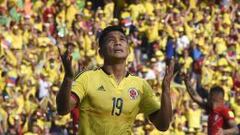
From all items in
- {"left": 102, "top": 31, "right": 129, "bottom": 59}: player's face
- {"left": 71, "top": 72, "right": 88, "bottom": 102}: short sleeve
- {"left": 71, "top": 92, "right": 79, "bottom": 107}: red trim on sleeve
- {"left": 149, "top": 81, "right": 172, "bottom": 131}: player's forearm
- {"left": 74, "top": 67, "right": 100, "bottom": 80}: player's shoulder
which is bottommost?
{"left": 149, "top": 81, "right": 172, "bottom": 131}: player's forearm

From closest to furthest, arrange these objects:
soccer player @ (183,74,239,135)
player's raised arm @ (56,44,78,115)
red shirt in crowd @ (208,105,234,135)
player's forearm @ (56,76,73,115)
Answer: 1. player's raised arm @ (56,44,78,115)
2. player's forearm @ (56,76,73,115)
3. soccer player @ (183,74,239,135)
4. red shirt in crowd @ (208,105,234,135)

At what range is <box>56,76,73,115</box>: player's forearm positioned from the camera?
5.50 meters

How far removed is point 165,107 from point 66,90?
0.78 m

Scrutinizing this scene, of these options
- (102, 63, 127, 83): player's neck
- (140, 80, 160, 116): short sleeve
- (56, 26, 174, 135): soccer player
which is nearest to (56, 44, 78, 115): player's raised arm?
(56, 26, 174, 135): soccer player

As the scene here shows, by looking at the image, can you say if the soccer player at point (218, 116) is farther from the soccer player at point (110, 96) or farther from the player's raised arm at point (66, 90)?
the player's raised arm at point (66, 90)

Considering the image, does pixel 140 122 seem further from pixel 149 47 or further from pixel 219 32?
pixel 219 32

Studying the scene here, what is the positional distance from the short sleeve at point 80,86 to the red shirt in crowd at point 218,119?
3805 mm

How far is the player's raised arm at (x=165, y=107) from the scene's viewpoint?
19.0 ft

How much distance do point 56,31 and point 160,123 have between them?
12.5 metres

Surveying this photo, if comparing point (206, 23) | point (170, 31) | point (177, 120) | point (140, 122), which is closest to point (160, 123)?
point (140, 122)

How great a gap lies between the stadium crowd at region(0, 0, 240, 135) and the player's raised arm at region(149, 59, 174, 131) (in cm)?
871

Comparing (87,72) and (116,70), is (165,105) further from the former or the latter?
(87,72)

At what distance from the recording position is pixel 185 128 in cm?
1652

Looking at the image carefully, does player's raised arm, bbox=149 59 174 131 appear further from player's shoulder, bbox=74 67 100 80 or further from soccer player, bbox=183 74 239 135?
soccer player, bbox=183 74 239 135
